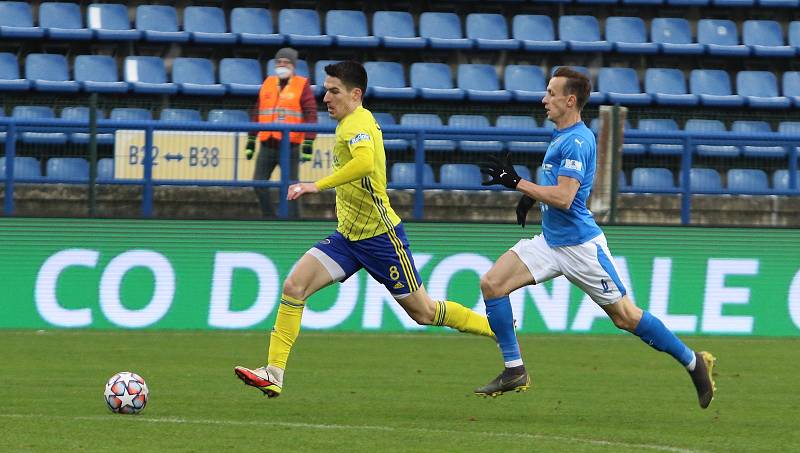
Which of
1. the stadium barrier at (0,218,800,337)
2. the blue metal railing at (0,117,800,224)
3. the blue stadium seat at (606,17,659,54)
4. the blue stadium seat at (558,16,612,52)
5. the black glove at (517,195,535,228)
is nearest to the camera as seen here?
the black glove at (517,195,535,228)

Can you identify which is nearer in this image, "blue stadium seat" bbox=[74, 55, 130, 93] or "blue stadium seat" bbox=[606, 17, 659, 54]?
"blue stadium seat" bbox=[74, 55, 130, 93]

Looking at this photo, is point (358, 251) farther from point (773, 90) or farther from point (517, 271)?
point (773, 90)

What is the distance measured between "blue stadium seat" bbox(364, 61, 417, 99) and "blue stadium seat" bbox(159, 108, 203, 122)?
10.5 ft

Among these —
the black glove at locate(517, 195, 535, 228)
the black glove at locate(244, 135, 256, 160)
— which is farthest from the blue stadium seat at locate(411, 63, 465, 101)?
the black glove at locate(517, 195, 535, 228)

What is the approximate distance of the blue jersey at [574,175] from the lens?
8.30 meters

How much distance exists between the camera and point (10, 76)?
60.6 ft

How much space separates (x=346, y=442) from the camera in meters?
7.11

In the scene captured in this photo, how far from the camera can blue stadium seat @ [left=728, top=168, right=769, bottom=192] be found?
1482cm

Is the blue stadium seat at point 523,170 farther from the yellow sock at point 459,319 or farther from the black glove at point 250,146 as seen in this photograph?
the yellow sock at point 459,319

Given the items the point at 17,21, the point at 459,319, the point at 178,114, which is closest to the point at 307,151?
the point at 178,114

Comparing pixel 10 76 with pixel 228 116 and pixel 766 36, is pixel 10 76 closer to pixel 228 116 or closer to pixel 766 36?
pixel 228 116

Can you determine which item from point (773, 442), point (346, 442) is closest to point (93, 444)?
point (346, 442)

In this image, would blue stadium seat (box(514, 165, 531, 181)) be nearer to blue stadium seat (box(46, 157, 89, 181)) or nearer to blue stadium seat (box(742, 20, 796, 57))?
blue stadium seat (box(46, 157, 89, 181))

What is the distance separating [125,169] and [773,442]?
27.2 feet
